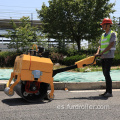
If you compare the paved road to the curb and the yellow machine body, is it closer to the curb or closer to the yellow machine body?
the yellow machine body

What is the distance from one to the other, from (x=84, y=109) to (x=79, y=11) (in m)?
18.1

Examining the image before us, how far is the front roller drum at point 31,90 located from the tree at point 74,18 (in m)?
16.6

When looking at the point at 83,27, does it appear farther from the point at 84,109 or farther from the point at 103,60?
the point at 84,109

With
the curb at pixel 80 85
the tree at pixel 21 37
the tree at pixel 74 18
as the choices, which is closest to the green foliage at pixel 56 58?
the tree at pixel 21 37

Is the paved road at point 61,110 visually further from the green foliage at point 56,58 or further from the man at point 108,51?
the green foliage at point 56,58

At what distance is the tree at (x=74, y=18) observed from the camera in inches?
847

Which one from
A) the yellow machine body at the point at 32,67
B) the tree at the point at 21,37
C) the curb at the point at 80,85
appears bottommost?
the curb at the point at 80,85

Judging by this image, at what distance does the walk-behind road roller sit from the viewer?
15.5ft

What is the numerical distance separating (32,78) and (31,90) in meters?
0.32

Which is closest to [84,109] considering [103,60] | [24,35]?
[103,60]

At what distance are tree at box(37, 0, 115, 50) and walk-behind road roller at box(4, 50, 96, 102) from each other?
Answer: 1663 cm

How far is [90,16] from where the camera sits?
21.7m

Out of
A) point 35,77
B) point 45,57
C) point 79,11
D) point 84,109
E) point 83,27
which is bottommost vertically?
point 84,109

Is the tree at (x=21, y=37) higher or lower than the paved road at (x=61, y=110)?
higher
